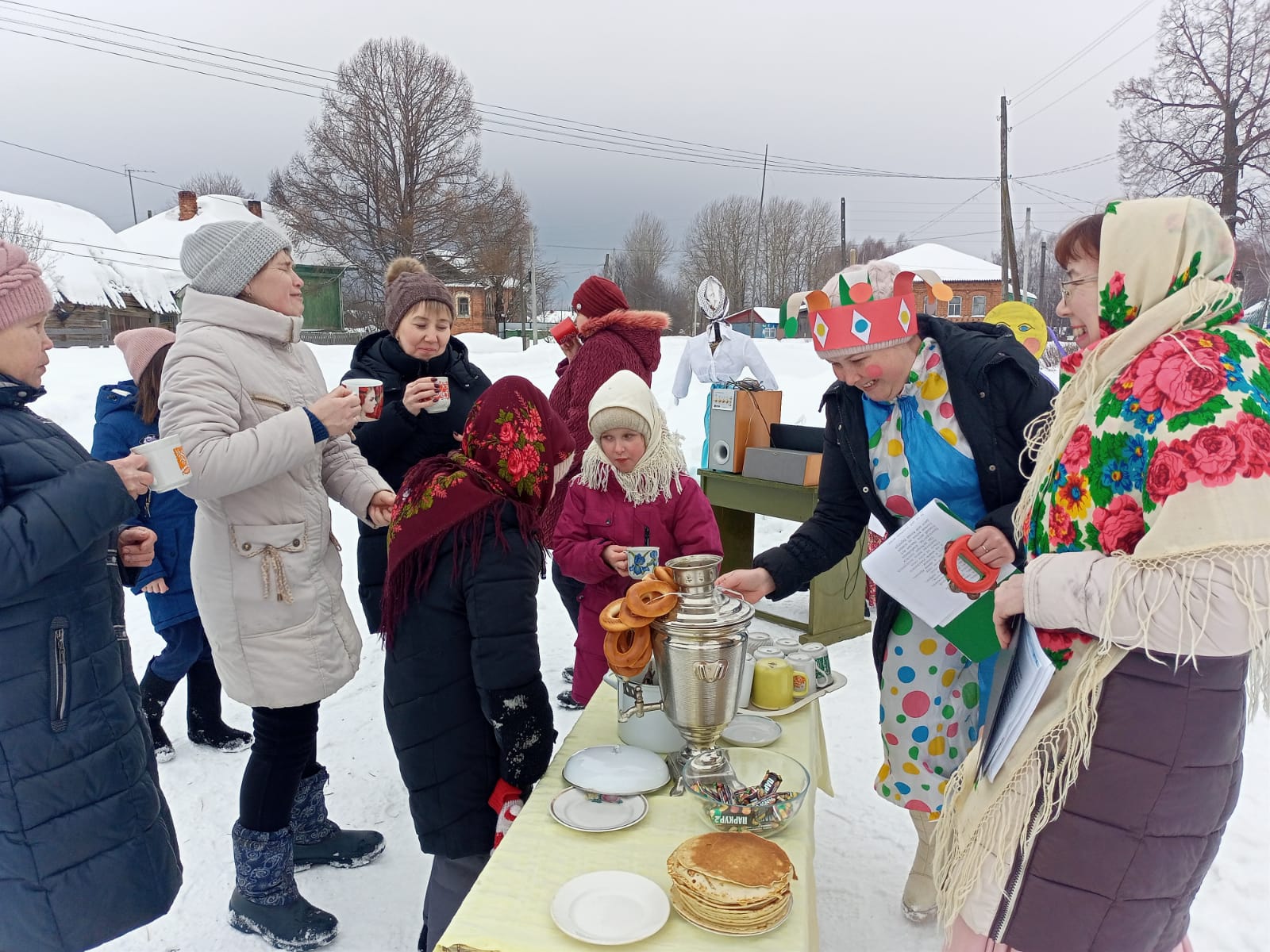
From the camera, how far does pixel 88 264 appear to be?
982 inches

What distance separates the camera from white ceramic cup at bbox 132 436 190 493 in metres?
1.83

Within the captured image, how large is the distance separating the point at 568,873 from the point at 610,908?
0.14 metres

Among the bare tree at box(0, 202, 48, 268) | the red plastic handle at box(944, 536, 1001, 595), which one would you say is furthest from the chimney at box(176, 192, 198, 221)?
the red plastic handle at box(944, 536, 1001, 595)

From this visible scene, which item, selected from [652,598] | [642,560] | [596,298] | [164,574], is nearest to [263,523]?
[642,560]

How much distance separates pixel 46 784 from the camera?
169 centimetres

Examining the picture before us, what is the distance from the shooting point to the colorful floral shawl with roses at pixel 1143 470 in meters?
1.22

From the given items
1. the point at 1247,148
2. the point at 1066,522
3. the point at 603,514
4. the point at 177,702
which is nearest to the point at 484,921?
the point at 1066,522

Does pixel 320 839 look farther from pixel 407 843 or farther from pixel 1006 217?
pixel 1006 217

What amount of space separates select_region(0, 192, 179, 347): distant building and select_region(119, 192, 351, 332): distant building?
0.66 metres

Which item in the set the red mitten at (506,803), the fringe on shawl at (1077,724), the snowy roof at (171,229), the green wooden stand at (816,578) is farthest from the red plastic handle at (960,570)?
the snowy roof at (171,229)

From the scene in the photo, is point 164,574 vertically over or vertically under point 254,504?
under

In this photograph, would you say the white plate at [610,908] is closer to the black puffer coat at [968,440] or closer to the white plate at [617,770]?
the white plate at [617,770]

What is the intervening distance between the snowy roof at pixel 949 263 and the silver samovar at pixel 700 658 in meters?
42.0

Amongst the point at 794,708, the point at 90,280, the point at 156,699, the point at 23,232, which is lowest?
the point at 156,699
